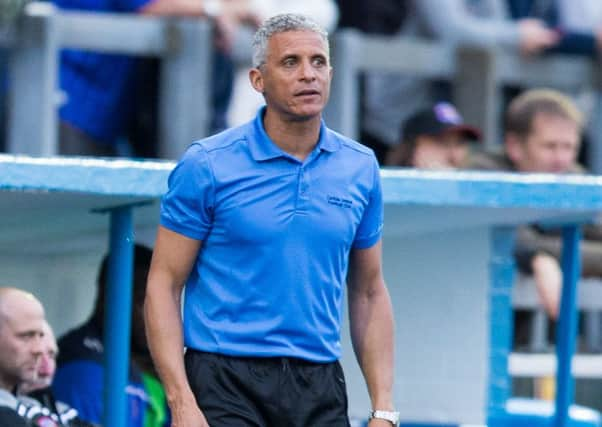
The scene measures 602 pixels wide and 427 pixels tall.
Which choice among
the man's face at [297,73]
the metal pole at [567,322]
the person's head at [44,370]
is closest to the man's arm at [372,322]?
the man's face at [297,73]

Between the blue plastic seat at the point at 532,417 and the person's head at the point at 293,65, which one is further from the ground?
the person's head at the point at 293,65

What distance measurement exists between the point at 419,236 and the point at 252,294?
2926 millimetres

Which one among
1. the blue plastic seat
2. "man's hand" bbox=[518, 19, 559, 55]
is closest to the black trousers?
the blue plastic seat

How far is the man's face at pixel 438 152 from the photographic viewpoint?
818 centimetres

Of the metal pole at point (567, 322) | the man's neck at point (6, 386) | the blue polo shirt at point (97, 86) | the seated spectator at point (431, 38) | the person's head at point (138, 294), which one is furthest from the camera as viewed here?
the seated spectator at point (431, 38)

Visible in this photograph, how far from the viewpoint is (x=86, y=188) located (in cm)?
525

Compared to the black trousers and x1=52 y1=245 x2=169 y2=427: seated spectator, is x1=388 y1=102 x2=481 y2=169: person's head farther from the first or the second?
the black trousers

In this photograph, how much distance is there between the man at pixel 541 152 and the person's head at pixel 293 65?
3446 mm

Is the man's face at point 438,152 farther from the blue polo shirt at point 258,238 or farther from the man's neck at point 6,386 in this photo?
the blue polo shirt at point 258,238

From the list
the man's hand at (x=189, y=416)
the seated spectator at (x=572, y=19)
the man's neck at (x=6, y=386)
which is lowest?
the man's neck at (x=6, y=386)

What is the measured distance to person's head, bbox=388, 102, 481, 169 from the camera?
815 cm

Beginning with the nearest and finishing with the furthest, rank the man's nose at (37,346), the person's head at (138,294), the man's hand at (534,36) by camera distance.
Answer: the man's nose at (37,346), the person's head at (138,294), the man's hand at (534,36)

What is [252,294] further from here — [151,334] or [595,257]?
[595,257]

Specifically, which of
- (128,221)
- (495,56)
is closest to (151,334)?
(128,221)
